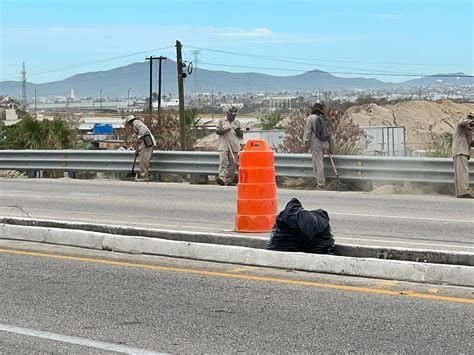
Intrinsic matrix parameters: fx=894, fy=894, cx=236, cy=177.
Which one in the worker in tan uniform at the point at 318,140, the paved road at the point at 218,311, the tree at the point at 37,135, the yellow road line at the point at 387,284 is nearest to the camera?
the paved road at the point at 218,311

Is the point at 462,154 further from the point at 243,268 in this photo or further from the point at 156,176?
the point at 243,268

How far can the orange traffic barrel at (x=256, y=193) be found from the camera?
11.0 m

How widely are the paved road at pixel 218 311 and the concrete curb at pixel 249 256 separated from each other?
5.5 inches

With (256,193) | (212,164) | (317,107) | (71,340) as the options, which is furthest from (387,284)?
(212,164)

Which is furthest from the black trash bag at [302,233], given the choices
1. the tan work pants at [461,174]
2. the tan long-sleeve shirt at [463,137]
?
the tan long-sleeve shirt at [463,137]

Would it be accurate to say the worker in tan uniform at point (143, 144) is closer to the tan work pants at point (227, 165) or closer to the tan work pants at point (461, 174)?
the tan work pants at point (227, 165)

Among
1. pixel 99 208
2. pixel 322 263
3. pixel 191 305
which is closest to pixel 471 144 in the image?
pixel 99 208

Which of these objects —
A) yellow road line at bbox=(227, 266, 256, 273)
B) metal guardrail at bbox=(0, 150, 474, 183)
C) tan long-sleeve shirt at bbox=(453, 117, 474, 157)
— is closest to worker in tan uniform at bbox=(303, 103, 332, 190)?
metal guardrail at bbox=(0, 150, 474, 183)

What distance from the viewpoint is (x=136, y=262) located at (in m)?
9.52

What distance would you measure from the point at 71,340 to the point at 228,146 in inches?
520

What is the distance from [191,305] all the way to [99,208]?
27.0ft

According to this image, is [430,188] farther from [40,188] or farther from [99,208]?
[40,188]

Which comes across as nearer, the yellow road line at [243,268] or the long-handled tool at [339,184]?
the yellow road line at [243,268]

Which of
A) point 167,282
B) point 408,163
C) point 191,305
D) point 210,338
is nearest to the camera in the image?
point 210,338
